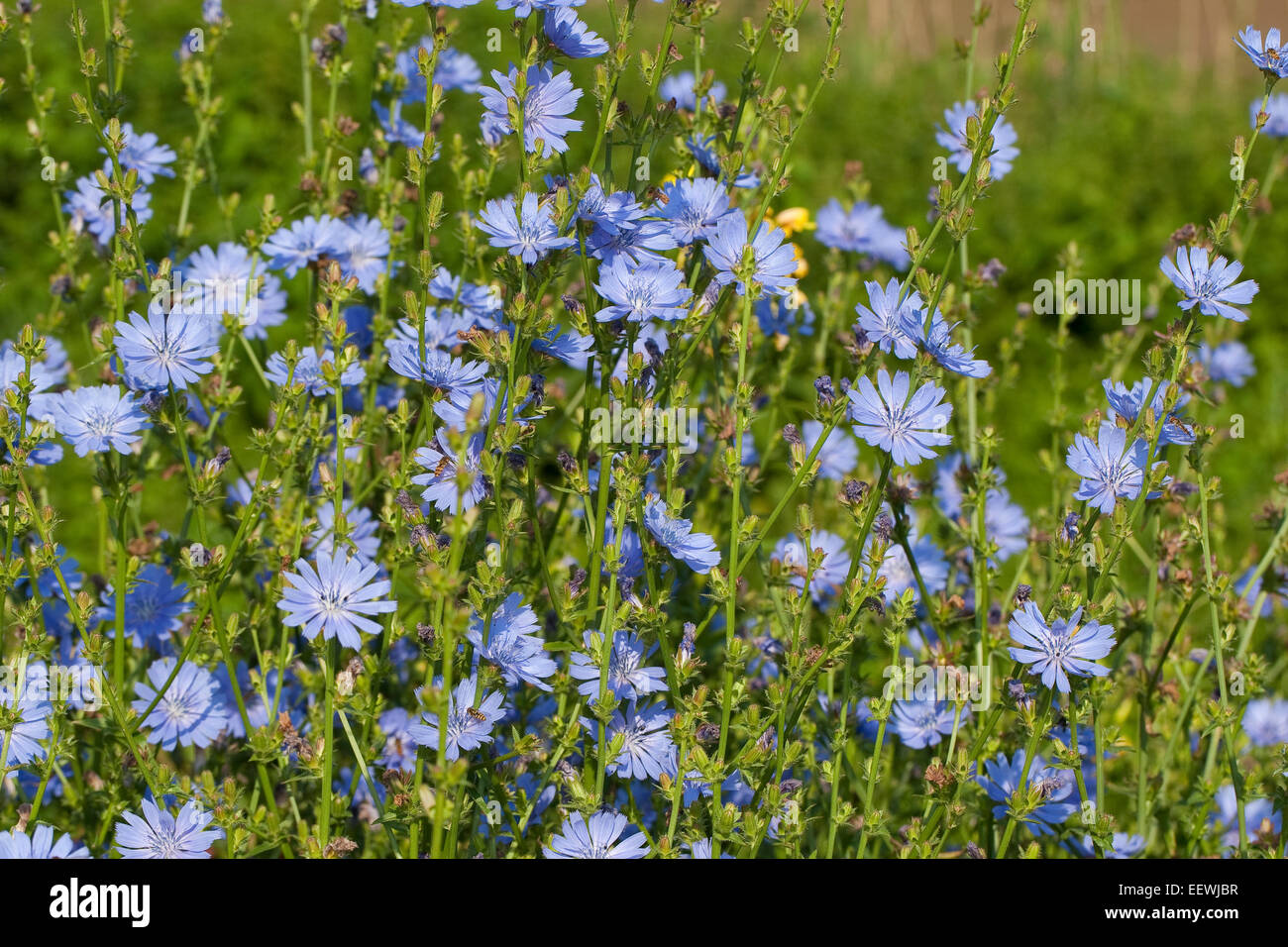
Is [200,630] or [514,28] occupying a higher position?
[514,28]

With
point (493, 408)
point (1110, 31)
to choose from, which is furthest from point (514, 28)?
point (1110, 31)

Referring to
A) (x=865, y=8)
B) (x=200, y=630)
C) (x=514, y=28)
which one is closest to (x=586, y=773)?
(x=200, y=630)

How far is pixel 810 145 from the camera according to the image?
6.91m

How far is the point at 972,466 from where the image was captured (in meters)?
2.40

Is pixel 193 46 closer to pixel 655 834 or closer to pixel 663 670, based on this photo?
pixel 663 670

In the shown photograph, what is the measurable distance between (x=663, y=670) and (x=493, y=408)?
0.49 m
